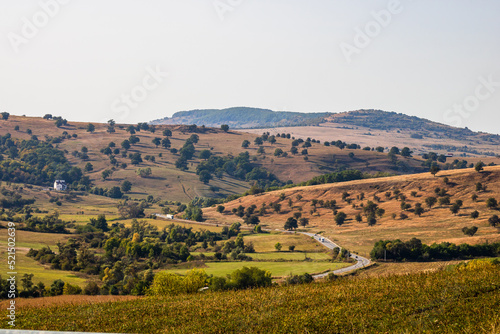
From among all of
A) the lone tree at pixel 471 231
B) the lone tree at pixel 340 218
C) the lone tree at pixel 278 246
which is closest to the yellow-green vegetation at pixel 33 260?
the lone tree at pixel 278 246

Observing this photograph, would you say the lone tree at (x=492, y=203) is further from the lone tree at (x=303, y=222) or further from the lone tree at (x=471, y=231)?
the lone tree at (x=303, y=222)

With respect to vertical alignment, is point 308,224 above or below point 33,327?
below

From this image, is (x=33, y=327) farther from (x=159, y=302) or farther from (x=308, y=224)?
(x=308, y=224)

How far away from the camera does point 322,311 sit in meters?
23.1

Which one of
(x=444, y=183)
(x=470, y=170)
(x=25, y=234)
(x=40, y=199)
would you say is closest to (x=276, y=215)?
(x=444, y=183)

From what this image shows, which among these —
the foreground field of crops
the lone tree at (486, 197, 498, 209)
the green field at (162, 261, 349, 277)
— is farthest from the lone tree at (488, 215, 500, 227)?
the foreground field of crops

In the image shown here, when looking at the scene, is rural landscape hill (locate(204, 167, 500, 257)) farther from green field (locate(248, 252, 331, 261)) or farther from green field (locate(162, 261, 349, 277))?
green field (locate(162, 261, 349, 277))

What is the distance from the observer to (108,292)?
5850 cm

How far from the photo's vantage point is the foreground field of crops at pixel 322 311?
2072cm

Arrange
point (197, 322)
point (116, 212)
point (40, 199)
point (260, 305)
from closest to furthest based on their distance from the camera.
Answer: point (197, 322)
point (260, 305)
point (116, 212)
point (40, 199)

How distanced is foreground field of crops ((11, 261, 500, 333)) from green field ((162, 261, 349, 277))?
43.9 m

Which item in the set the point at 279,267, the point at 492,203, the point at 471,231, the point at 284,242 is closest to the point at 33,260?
the point at 279,267

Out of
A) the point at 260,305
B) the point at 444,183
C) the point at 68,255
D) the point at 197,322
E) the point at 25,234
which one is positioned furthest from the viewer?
the point at 444,183

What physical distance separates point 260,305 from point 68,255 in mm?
64208
